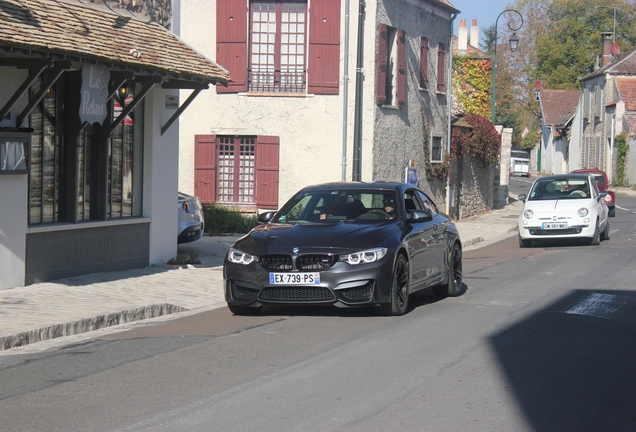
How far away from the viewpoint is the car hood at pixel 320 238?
953 centimetres

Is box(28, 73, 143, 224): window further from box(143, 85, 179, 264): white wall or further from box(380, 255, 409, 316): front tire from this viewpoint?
box(380, 255, 409, 316): front tire

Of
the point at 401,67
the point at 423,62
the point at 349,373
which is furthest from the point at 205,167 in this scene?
the point at 349,373

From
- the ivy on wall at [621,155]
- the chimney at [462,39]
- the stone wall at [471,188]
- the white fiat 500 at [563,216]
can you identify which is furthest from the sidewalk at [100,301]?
the ivy on wall at [621,155]

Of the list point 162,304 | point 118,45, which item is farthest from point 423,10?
point 162,304

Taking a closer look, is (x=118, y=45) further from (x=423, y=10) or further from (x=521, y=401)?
(x=423, y=10)

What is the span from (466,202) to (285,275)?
2196 centimetres

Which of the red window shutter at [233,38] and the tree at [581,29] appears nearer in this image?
the red window shutter at [233,38]

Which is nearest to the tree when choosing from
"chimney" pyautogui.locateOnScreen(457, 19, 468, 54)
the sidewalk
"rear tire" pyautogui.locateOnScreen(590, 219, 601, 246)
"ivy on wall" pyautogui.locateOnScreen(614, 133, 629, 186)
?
"ivy on wall" pyautogui.locateOnScreen(614, 133, 629, 186)

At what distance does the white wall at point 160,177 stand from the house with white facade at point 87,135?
0.02m

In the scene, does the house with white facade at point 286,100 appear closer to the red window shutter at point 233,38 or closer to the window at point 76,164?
the red window shutter at point 233,38

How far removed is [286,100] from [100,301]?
13.0 metres

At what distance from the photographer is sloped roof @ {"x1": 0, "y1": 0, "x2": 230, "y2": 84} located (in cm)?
1066

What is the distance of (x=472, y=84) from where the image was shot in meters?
36.0

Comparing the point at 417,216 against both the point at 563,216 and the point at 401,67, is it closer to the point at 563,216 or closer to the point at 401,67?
the point at 563,216
